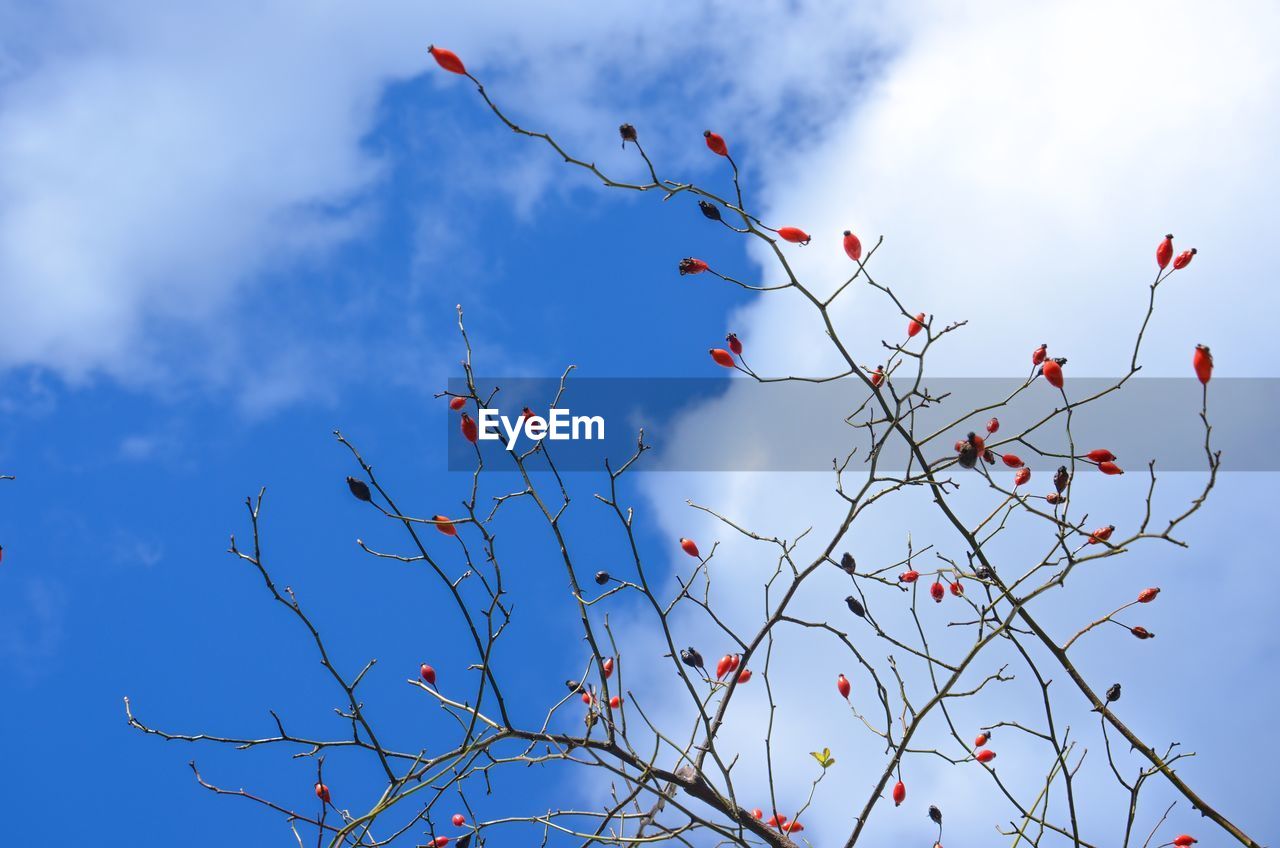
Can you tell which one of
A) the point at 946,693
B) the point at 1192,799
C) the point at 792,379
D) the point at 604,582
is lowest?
the point at 1192,799

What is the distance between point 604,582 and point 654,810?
924 mm

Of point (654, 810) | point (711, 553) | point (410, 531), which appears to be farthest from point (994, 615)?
point (410, 531)

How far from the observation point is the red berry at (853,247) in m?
3.75

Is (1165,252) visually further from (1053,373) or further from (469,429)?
(469,429)

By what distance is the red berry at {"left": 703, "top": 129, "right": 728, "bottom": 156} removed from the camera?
11.6 ft

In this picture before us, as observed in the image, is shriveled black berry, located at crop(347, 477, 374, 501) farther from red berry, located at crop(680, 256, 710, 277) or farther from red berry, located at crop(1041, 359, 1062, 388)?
red berry, located at crop(1041, 359, 1062, 388)

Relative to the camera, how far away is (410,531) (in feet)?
10.9

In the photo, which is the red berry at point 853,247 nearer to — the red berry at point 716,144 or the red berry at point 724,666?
the red berry at point 716,144

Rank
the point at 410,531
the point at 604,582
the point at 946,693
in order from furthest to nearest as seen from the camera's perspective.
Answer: the point at 604,582 → the point at 946,693 → the point at 410,531

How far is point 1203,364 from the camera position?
300 centimetres

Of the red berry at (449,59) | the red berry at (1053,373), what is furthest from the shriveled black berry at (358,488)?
the red berry at (1053,373)

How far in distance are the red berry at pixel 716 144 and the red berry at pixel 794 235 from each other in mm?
360

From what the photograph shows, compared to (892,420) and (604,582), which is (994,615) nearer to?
(892,420)

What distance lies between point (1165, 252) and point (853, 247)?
3.60ft
